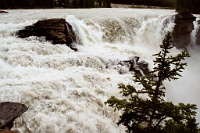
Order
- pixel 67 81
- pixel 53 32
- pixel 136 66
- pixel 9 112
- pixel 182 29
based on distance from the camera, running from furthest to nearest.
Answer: pixel 182 29
pixel 53 32
pixel 136 66
pixel 67 81
pixel 9 112

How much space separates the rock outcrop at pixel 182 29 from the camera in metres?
22.7

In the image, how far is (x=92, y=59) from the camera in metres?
12.5

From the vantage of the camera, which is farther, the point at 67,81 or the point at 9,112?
the point at 67,81

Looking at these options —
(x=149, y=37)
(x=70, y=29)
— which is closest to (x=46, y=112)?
(x=70, y=29)

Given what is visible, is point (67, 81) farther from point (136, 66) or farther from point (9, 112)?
point (136, 66)

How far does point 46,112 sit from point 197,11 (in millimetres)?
36302

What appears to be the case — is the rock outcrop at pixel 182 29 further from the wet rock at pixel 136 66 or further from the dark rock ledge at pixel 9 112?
the dark rock ledge at pixel 9 112

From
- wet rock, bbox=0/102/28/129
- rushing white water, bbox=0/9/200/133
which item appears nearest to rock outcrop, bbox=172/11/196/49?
rushing white water, bbox=0/9/200/133

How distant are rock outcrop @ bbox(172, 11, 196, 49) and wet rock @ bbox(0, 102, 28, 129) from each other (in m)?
17.0

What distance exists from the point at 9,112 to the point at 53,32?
782cm

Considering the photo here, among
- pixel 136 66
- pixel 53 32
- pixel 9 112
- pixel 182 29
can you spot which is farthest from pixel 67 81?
pixel 182 29

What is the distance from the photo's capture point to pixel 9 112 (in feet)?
24.9

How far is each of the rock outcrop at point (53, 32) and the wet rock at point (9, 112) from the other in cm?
678

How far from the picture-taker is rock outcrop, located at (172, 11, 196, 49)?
893 inches
